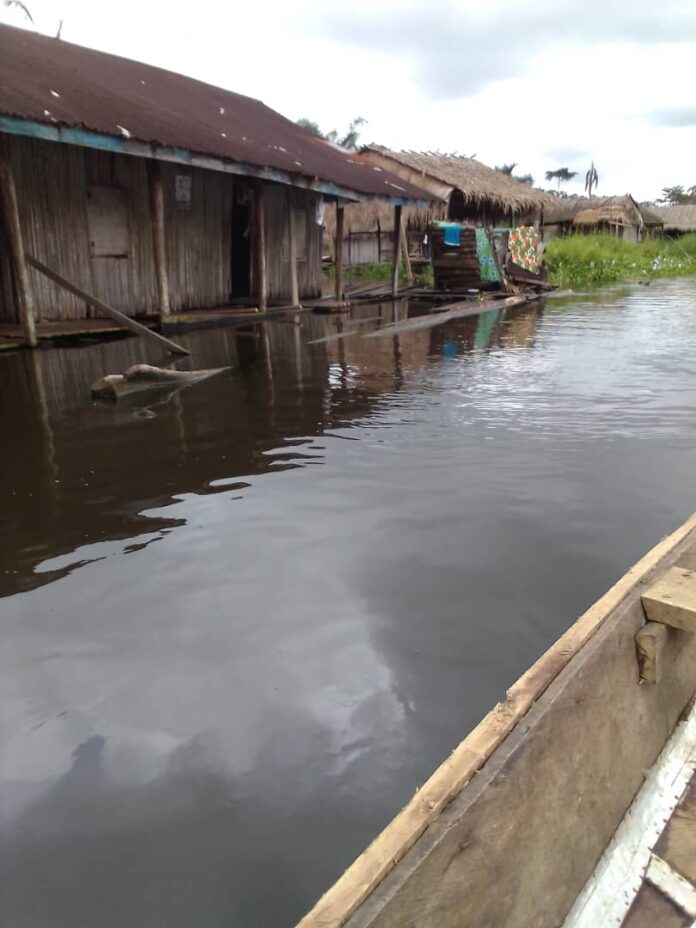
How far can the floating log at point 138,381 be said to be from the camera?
6.32m

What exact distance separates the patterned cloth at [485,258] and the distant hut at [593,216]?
19.3 metres

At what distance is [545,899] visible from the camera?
168cm

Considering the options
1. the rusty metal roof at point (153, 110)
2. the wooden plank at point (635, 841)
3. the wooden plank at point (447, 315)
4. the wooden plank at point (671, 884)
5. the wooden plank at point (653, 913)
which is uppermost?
the rusty metal roof at point (153, 110)

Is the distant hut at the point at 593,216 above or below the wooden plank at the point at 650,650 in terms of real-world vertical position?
above

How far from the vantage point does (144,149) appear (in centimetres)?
847

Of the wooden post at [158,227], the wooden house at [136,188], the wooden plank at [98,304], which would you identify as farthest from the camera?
the wooden post at [158,227]

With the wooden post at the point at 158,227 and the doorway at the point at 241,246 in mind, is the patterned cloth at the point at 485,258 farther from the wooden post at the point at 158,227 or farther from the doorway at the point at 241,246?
the wooden post at the point at 158,227

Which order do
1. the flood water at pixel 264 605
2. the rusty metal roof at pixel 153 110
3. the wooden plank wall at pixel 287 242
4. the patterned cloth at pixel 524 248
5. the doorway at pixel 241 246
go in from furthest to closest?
1. the patterned cloth at pixel 524 248
2. the wooden plank wall at pixel 287 242
3. the doorway at pixel 241 246
4. the rusty metal roof at pixel 153 110
5. the flood water at pixel 264 605

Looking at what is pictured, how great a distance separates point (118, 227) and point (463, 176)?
16537mm

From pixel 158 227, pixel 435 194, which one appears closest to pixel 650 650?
pixel 158 227

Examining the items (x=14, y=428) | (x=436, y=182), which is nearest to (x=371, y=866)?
(x=14, y=428)

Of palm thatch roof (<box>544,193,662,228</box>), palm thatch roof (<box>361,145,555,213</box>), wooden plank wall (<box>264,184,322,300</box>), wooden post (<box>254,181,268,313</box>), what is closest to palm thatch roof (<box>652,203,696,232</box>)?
palm thatch roof (<box>544,193,662,228</box>)

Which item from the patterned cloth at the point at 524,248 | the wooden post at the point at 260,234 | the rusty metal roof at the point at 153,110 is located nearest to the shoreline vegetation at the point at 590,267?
the patterned cloth at the point at 524,248

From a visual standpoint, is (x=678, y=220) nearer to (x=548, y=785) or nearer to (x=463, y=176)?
(x=463, y=176)
